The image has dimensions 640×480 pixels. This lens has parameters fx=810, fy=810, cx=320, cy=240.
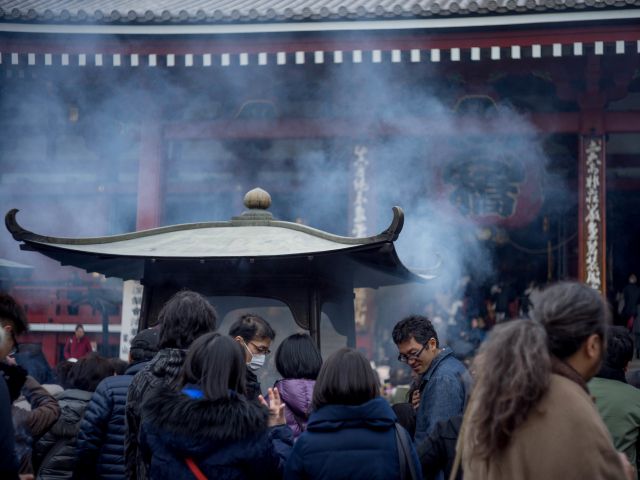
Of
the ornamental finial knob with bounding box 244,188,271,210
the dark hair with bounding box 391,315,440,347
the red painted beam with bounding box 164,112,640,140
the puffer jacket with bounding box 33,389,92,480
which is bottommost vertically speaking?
the puffer jacket with bounding box 33,389,92,480

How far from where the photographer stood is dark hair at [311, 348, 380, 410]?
2.61 meters

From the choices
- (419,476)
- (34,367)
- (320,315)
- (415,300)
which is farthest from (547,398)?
(415,300)

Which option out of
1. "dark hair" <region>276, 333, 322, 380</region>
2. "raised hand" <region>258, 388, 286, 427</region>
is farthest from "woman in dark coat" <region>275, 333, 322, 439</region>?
"raised hand" <region>258, 388, 286, 427</region>

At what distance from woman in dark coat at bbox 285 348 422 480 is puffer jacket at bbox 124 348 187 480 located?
58 centimetres

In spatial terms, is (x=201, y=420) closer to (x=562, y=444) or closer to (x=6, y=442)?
(x=6, y=442)

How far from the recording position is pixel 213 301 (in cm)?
479

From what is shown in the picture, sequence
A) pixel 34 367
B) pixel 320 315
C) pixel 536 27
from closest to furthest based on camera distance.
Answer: pixel 320 315, pixel 34 367, pixel 536 27

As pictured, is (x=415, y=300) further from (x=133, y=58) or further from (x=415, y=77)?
(x=133, y=58)

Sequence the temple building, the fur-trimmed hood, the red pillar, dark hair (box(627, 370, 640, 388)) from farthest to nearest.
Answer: the red pillar, the temple building, dark hair (box(627, 370, 640, 388)), the fur-trimmed hood

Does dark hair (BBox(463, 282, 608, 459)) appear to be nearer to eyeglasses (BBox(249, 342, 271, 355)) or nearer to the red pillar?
eyeglasses (BBox(249, 342, 271, 355))

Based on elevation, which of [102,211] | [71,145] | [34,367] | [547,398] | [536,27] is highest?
[536,27]

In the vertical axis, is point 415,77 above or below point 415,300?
above

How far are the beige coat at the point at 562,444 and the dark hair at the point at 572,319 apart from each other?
0.34 feet

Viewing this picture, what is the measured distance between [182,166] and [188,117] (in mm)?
1035
